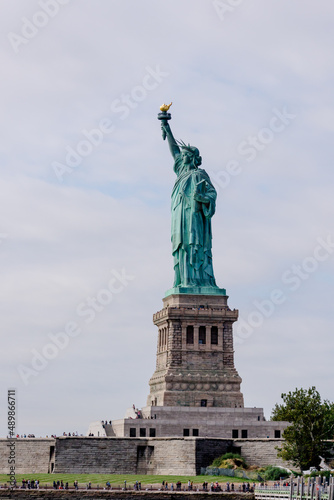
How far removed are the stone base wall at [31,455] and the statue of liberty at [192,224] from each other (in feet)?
56.9

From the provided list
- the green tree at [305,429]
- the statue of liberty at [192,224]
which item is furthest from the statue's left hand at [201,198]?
the green tree at [305,429]

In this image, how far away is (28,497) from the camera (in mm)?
64688

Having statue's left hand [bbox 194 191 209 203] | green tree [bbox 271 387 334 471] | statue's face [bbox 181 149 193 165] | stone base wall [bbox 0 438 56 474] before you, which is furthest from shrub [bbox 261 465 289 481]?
statue's face [bbox 181 149 193 165]

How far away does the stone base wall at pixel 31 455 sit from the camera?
73.2 metres

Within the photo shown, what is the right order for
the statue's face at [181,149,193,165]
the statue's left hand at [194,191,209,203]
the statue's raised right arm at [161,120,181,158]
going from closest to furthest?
the statue's left hand at [194,191,209,203], the statue's face at [181,149,193,165], the statue's raised right arm at [161,120,181,158]

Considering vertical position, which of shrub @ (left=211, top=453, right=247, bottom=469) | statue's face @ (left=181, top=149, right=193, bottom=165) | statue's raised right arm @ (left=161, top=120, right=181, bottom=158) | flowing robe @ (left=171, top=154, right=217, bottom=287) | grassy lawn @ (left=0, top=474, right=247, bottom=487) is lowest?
grassy lawn @ (left=0, top=474, right=247, bottom=487)

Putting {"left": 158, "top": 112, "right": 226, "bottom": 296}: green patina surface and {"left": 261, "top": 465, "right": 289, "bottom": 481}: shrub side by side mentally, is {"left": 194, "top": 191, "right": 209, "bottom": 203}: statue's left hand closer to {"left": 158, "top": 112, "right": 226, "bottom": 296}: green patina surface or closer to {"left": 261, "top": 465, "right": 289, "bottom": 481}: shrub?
{"left": 158, "top": 112, "right": 226, "bottom": 296}: green patina surface

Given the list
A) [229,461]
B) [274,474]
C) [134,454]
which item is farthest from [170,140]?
[274,474]

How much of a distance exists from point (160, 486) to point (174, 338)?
18.4 metres

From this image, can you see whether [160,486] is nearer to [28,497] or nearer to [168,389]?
[28,497]

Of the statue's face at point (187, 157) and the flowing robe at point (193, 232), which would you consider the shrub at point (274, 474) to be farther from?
the statue's face at point (187, 157)

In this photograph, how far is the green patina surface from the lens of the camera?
8462 centimetres

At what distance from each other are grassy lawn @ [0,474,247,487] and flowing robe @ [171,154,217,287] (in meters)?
18.8

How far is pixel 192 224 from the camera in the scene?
8506 cm
